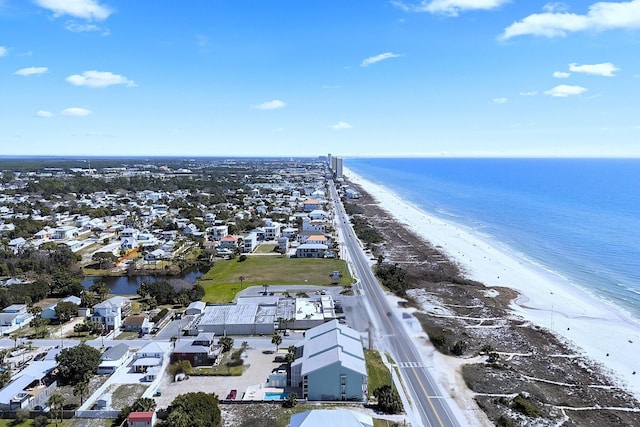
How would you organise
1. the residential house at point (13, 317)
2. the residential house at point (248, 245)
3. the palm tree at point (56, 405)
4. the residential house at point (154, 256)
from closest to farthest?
the palm tree at point (56, 405), the residential house at point (13, 317), the residential house at point (154, 256), the residential house at point (248, 245)

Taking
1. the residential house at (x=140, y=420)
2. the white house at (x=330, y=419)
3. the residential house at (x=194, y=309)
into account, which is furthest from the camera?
the residential house at (x=194, y=309)

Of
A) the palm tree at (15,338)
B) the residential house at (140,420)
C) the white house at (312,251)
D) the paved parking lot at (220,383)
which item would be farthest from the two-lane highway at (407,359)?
the palm tree at (15,338)

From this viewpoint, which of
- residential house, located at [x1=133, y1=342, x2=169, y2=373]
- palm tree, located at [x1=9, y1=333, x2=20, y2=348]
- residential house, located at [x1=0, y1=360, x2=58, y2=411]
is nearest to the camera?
residential house, located at [x1=0, y1=360, x2=58, y2=411]

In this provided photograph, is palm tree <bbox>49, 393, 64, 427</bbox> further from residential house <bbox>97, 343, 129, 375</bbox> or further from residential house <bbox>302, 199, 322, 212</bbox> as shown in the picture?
residential house <bbox>302, 199, 322, 212</bbox>

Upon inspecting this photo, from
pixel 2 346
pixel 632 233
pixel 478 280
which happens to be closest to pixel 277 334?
pixel 2 346

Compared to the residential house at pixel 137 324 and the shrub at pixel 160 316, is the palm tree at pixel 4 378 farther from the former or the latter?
the shrub at pixel 160 316

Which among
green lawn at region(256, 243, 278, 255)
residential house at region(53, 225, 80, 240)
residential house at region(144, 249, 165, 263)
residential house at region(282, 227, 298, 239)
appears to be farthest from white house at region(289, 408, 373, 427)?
residential house at region(53, 225, 80, 240)
